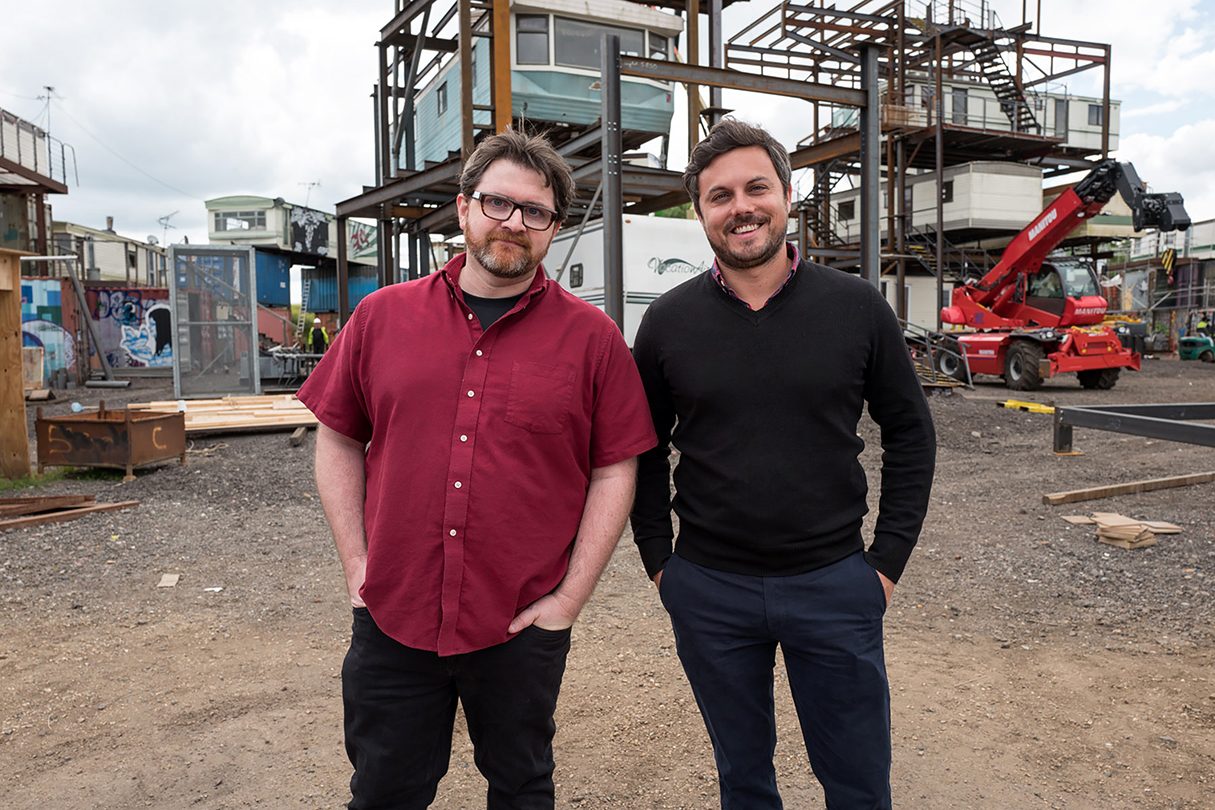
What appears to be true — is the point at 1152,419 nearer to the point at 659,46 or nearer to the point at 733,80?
the point at 733,80

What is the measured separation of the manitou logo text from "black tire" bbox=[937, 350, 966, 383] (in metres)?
3.24

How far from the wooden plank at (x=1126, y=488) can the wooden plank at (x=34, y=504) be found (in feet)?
27.6

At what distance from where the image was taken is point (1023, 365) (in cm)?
1783

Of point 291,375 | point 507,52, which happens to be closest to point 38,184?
point 291,375

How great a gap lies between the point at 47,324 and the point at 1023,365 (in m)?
25.1

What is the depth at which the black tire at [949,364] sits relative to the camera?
65.5 feet

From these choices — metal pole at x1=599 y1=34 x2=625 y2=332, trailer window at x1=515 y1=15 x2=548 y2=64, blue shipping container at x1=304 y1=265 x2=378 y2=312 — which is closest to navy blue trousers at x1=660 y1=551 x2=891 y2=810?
metal pole at x1=599 y1=34 x2=625 y2=332

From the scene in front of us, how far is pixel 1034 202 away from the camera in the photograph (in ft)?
98.1

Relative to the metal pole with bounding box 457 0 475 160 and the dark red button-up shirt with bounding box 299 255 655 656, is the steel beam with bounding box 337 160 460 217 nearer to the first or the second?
the metal pole with bounding box 457 0 475 160

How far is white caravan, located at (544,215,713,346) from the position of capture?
40.4 feet

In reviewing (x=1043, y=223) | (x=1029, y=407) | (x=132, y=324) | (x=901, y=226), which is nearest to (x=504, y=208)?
(x=1029, y=407)

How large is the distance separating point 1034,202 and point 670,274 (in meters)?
22.6

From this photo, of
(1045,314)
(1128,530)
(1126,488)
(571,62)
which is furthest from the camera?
(1045,314)

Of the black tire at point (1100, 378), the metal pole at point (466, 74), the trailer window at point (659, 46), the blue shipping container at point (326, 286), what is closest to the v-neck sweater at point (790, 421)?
the metal pole at point (466, 74)
